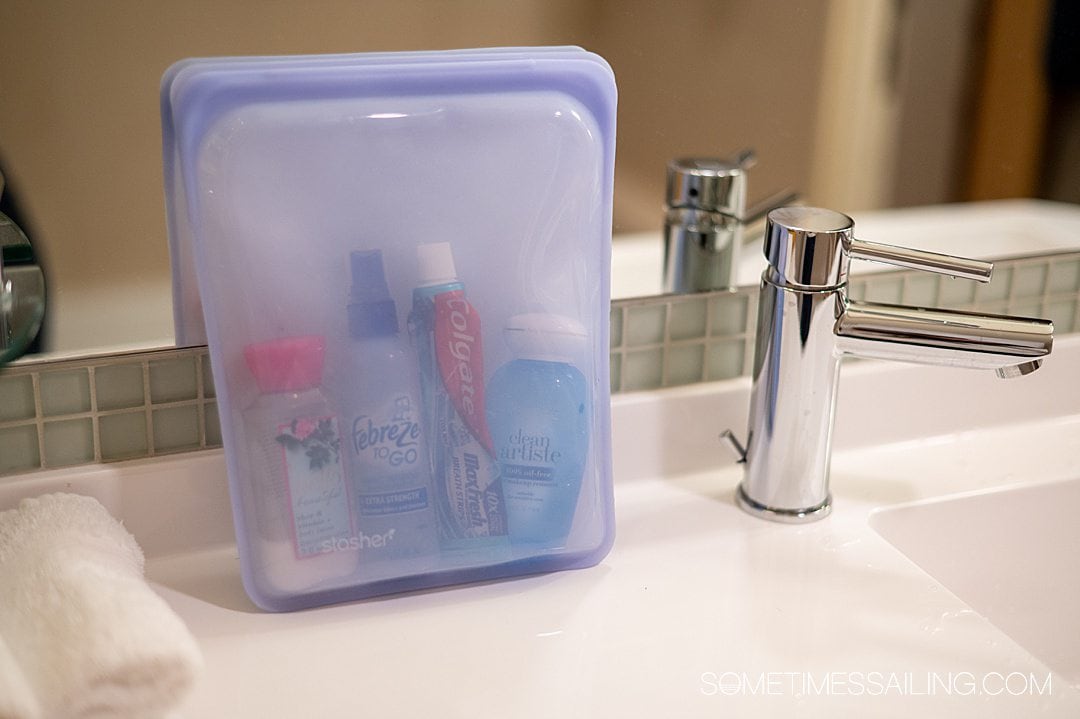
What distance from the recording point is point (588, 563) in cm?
64

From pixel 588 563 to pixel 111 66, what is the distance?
0.40m

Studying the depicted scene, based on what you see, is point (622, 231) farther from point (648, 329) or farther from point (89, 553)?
point (89, 553)

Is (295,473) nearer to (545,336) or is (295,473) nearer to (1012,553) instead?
(545,336)

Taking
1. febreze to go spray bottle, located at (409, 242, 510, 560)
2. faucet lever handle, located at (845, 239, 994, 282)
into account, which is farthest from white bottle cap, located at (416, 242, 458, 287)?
faucet lever handle, located at (845, 239, 994, 282)

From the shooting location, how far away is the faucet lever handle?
2.03 feet

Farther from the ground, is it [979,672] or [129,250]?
[129,250]

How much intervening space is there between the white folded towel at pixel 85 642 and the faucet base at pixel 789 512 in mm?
378

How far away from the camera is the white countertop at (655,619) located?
0.54 m

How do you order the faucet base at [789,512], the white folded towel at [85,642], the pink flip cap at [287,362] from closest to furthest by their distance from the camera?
the white folded towel at [85,642], the pink flip cap at [287,362], the faucet base at [789,512]

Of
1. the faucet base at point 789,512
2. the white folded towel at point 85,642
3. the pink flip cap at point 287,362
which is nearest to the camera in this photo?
the white folded towel at point 85,642

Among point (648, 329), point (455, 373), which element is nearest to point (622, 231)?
point (648, 329)

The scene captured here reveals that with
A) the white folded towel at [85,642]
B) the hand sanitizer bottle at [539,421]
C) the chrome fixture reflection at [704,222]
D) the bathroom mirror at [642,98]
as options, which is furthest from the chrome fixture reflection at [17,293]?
the chrome fixture reflection at [704,222]

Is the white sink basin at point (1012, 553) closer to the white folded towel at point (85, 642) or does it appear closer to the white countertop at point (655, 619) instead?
the white countertop at point (655, 619)

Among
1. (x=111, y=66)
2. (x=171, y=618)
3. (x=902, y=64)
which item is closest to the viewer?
(x=171, y=618)
